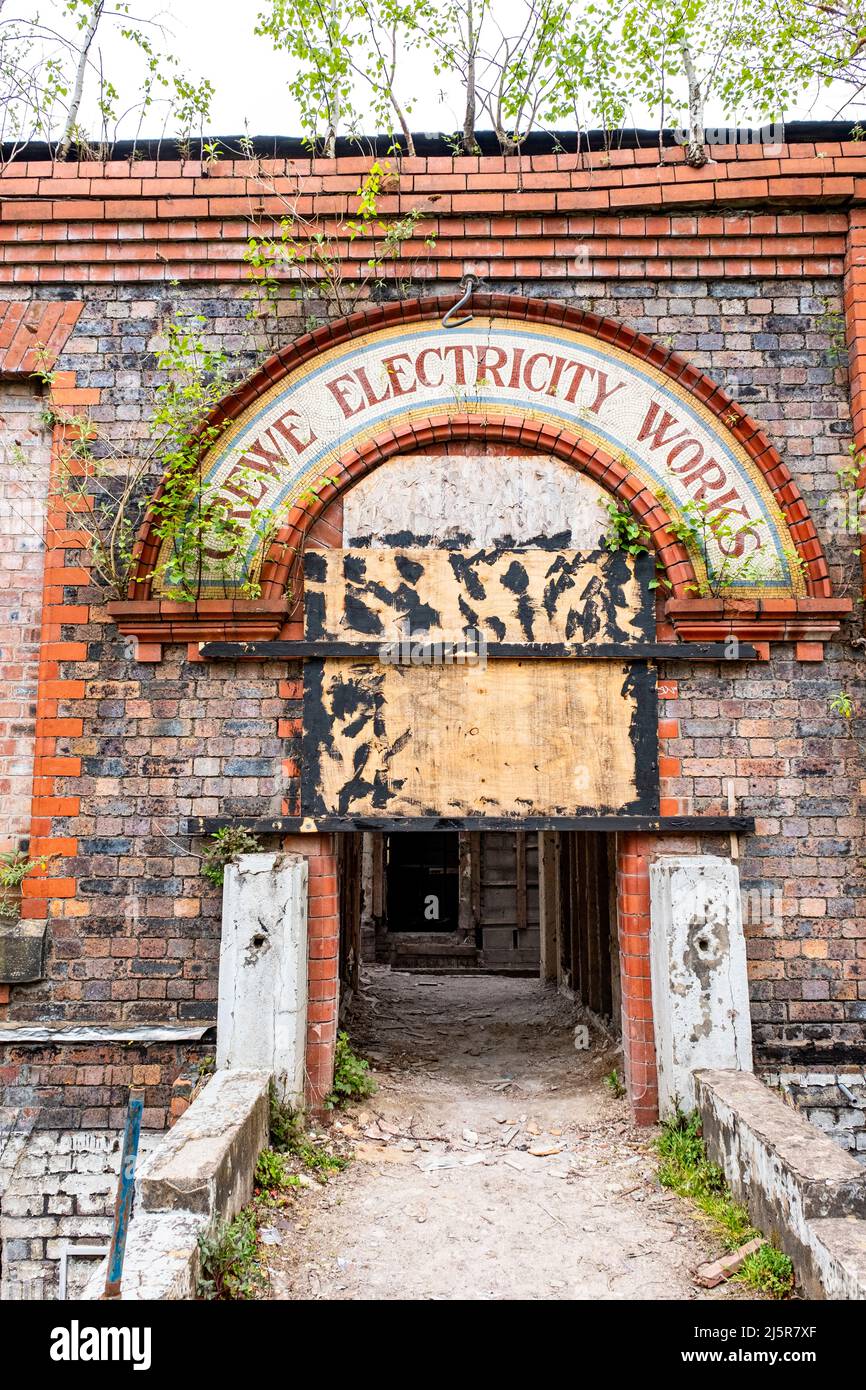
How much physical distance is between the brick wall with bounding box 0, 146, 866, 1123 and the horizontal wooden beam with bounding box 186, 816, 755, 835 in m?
0.10

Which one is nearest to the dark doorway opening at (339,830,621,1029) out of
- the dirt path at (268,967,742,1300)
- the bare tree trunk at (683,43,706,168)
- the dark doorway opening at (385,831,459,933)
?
the dark doorway opening at (385,831,459,933)

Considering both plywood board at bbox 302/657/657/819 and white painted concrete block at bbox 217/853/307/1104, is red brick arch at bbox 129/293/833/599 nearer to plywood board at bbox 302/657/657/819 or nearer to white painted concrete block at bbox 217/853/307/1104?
plywood board at bbox 302/657/657/819

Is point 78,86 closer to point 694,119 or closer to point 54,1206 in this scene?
point 694,119

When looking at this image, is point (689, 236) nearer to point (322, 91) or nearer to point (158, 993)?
point (322, 91)

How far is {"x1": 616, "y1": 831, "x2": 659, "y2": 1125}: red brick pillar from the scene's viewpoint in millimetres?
4914

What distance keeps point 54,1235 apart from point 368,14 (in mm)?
7529

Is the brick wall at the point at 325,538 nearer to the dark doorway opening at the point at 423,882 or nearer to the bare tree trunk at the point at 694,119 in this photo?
the bare tree trunk at the point at 694,119

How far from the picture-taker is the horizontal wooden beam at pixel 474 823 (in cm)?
502

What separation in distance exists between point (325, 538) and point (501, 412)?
4.09 ft

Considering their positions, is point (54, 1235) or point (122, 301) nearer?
point (54, 1235)

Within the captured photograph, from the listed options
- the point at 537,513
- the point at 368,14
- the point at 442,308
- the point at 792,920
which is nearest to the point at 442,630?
the point at 537,513

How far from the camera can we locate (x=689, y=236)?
17.5ft

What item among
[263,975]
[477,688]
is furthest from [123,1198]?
[477,688]

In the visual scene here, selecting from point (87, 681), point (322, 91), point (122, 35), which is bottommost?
point (87, 681)
